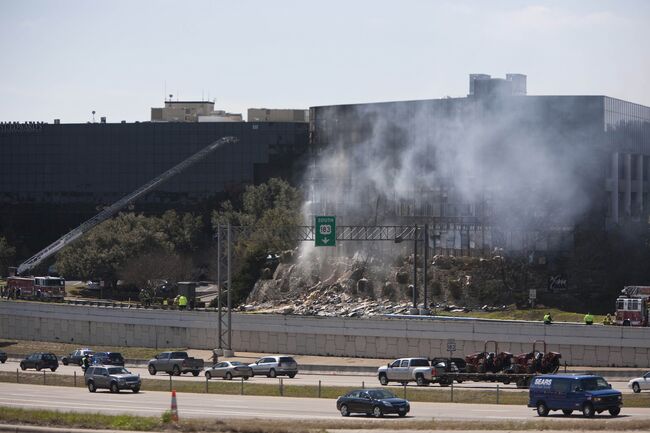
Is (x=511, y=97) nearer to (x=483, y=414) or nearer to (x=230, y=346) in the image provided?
(x=230, y=346)

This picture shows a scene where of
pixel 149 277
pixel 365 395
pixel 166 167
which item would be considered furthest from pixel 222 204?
pixel 365 395

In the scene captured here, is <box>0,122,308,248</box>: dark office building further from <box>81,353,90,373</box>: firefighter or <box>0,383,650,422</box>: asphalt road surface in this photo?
<box>0,383,650,422</box>: asphalt road surface

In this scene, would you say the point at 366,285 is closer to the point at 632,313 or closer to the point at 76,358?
the point at 632,313

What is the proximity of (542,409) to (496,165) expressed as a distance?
83.8 metres

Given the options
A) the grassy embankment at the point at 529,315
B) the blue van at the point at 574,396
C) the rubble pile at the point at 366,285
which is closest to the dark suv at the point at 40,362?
the grassy embankment at the point at 529,315

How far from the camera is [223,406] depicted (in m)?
61.8

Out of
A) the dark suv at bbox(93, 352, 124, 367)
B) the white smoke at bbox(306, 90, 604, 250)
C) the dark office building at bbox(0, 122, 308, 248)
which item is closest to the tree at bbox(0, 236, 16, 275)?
the dark office building at bbox(0, 122, 308, 248)

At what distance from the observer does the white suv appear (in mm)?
82438

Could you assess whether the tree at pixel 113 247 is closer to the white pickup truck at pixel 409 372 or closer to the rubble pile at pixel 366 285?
the rubble pile at pixel 366 285

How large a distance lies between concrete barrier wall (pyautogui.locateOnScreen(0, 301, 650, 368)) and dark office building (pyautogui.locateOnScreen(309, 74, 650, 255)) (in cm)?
3507

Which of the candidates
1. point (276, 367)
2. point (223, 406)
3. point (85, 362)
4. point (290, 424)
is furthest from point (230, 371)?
point (290, 424)

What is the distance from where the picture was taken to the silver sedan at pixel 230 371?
8112 centimetres

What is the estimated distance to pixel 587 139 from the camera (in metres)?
135

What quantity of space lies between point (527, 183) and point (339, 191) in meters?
26.7
